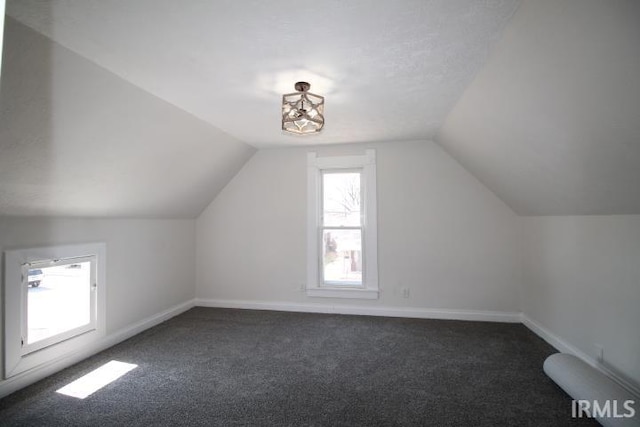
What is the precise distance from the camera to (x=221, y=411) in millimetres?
2244

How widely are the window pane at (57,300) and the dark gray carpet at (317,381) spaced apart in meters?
0.39

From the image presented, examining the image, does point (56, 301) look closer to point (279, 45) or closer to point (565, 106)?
point (279, 45)

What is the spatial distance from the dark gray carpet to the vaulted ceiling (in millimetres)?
1405

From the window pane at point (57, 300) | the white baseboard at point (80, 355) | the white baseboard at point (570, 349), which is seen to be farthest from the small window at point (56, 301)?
the white baseboard at point (570, 349)

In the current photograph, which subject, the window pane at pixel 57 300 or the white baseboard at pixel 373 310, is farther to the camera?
the white baseboard at pixel 373 310

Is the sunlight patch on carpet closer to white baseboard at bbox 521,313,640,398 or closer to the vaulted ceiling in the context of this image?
the vaulted ceiling

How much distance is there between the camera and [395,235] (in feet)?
13.9

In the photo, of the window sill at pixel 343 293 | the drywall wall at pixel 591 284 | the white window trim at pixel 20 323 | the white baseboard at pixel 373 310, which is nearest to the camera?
the drywall wall at pixel 591 284

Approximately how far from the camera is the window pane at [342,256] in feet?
14.5

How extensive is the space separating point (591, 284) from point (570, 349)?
26.9 inches

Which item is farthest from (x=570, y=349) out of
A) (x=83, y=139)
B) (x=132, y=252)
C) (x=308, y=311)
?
(x=132, y=252)

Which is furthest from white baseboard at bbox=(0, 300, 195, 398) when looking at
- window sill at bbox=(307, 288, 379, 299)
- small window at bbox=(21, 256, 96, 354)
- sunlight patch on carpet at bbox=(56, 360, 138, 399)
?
window sill at bbox=(307, 288, 379, 299)

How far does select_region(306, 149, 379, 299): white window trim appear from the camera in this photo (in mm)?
4273

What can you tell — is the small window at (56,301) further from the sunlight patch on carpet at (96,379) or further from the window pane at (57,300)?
the sunlight patch on carpet at (96,379)
